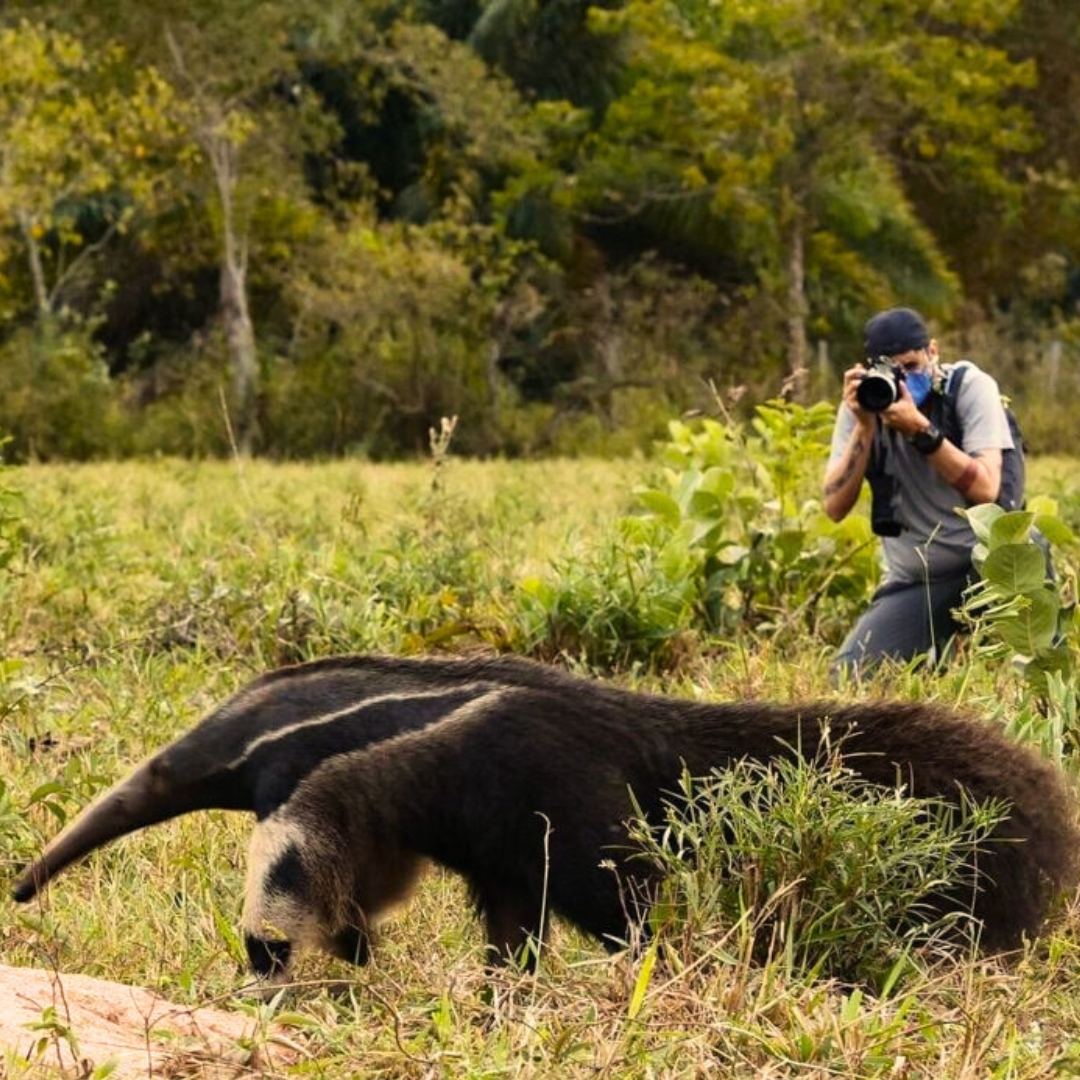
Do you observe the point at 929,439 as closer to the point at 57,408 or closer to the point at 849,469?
the point at 849,469

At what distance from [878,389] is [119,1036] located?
364 centimetres

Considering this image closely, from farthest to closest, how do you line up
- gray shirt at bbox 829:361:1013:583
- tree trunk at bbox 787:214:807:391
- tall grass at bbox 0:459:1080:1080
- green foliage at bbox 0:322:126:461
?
1. tree trunk at bbox 787:214:807:391
2. green foliage at bbox 0:322:126:461
3. gray shirt at bbox 829:361:1013:583
4. tall grass at bbox 0:459:1080:1080

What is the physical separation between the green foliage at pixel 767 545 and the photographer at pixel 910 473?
16.1 inches

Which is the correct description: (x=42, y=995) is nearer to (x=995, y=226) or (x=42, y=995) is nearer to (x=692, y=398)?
(x=692, y=398)

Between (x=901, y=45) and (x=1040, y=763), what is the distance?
68.4 feet

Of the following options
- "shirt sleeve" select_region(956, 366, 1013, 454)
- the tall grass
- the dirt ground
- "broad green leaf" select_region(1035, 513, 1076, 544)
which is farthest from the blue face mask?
the dirt ground

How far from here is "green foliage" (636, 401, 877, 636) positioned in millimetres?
7070

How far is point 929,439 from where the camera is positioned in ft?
20.6

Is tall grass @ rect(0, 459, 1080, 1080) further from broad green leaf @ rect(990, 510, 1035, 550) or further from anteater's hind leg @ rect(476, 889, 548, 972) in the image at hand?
broad green leaf @ rect(990, 510, 1035, 550)

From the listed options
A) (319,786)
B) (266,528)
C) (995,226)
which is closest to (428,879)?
(319,786)

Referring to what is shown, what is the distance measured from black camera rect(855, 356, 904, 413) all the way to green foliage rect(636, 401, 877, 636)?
75 centimetres

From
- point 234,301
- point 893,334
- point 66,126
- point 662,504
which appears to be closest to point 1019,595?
point 893,334

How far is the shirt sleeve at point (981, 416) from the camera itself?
6.41 meters

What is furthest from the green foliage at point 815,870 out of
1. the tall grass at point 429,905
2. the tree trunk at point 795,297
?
the tree trunk at point 795,297
